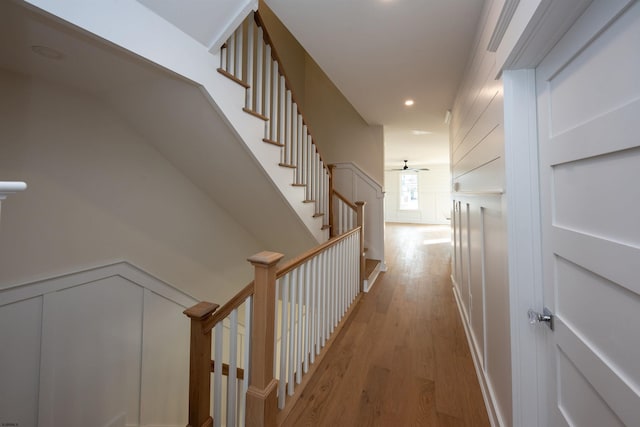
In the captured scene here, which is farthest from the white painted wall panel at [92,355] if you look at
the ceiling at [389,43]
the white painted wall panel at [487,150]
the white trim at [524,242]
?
the white painted wall panel at [487,150]

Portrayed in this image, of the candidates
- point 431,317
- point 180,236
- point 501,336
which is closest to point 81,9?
point 180,236

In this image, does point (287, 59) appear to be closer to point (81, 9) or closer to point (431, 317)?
point (81, 9)

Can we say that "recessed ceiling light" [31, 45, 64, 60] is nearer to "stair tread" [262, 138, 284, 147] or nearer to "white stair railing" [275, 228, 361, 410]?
"stair tread" [262, 138, 284, 147]

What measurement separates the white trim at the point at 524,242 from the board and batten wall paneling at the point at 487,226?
0.08 metres

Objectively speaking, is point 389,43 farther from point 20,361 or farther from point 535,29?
point 20,361

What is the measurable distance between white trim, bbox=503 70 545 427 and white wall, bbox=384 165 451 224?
332 inches

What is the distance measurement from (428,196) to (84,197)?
9.65 metres

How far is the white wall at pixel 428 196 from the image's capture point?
904cm

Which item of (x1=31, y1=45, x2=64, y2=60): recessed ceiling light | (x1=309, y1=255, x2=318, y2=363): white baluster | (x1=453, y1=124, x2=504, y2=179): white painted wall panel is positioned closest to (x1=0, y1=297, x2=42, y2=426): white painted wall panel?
(x1=31, y1=45, x2=64, y2=60): recessed ceiling light

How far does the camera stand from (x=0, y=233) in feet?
4.64

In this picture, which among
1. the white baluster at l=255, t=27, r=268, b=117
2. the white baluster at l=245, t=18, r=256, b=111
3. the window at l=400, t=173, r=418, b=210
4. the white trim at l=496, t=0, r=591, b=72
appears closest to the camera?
the white trim at l=496, t=0, r=591, b=72

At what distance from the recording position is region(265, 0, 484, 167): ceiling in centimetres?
160

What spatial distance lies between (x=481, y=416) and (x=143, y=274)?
2.65 m

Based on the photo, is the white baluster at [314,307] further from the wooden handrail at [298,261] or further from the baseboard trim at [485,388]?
the baseboard trim at [485,388]
